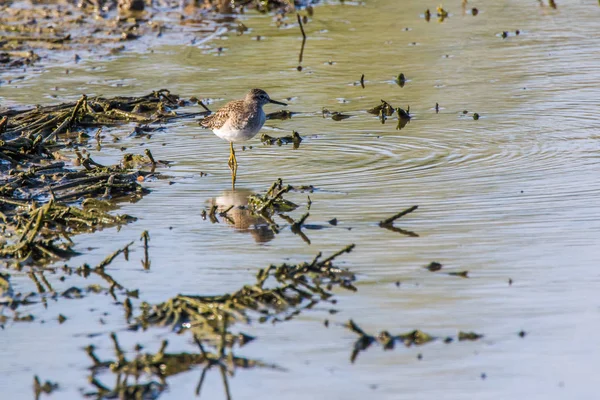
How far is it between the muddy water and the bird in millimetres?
308

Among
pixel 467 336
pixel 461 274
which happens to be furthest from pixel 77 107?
pixel 467 336

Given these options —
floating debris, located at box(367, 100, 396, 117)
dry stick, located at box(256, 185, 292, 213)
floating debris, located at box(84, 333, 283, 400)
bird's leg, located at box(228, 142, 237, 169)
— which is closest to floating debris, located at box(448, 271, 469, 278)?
floating debris, located at box(84, 333, 283, 400)

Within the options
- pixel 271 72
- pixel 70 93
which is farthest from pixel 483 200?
pixel 70 93

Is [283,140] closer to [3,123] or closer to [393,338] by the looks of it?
[3,123]

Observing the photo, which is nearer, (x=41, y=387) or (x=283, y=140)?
(x=41, y=387)

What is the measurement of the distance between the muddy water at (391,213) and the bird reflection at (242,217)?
0.03 metres

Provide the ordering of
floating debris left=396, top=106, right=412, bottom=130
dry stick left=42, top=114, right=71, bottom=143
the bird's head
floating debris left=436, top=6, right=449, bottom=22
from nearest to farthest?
the bird's head, dry stick left=42, top=114, right=71, bottom=143, floating debris left=396, top=106, right=412, bottom=130, floating debris left=436, top=6, right=449, bottom=22

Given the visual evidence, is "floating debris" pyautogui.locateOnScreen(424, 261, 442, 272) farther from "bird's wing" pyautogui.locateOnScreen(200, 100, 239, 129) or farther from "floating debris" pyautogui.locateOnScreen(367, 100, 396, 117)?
"floating debris" pyautogui.locateOnScreen(367, 100, 396, 117)

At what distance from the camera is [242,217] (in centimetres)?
788

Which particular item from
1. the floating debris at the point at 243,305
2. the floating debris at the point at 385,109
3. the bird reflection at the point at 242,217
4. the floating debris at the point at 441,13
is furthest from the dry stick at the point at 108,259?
the floating debris at the point at 441,13

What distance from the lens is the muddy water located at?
5.21 metres

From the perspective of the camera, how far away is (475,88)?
11.9 metres

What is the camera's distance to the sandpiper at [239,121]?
9.44 meters

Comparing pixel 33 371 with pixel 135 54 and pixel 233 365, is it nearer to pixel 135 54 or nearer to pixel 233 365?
pixel 233 365
